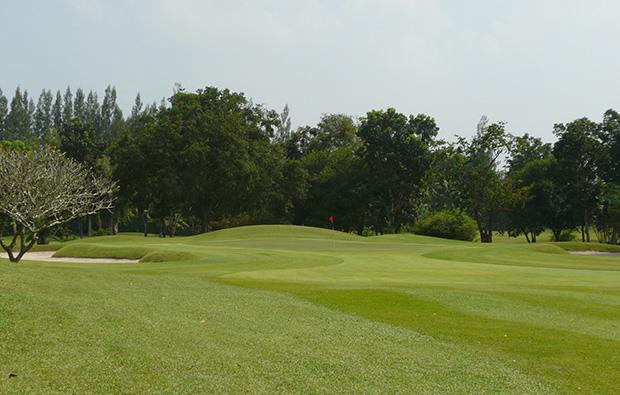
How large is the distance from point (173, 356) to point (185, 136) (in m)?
54.6

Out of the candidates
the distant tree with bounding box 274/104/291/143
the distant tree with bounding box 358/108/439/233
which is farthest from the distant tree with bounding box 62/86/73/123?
the distant tree with bounding box 358/108/439/233

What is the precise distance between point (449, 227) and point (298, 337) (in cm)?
5282

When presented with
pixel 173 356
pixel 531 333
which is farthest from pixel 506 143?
pixel 173 356

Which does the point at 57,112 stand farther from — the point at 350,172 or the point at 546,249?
the point at 546,249

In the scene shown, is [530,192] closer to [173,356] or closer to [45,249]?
[45,249]

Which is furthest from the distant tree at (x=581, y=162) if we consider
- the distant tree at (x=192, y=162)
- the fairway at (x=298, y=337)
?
the fairway at (x=298, y=337)

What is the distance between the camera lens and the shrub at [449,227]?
2304 inches

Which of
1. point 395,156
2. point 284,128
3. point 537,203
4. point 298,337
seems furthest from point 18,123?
point 298,337

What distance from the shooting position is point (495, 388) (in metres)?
6.43

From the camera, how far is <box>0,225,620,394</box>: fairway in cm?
622

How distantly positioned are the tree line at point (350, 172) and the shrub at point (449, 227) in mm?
2583

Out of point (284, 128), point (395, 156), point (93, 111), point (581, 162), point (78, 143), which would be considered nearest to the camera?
point (581, 162)

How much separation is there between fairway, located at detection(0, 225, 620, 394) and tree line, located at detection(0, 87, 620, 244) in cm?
4484

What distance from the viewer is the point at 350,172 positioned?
230 ft
